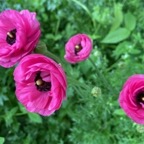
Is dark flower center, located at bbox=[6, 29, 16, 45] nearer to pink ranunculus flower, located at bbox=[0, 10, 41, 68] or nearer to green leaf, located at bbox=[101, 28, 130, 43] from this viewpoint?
pink ranunculus flower, located at bbox=[0, 10, 41, 68]

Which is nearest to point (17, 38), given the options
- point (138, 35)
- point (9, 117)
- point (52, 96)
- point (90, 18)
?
point (52, 96)

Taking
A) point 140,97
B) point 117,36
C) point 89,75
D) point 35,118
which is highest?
point 140,97

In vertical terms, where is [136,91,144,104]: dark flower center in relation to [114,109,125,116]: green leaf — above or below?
above

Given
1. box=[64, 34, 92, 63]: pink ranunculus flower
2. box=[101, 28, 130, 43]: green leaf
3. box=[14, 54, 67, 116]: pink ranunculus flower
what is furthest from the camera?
box=[101, 28, 130, 43]: green leaf

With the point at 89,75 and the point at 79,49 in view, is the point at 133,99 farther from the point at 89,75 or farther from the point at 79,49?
the point at 89,75

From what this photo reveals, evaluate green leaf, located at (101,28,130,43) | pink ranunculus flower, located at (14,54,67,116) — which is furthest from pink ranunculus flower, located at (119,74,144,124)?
green leaf, located at (101,28,130,43)

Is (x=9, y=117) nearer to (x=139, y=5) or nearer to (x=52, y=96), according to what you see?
(x=52, y=96)

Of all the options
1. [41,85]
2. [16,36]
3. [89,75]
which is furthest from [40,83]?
[89,75]
